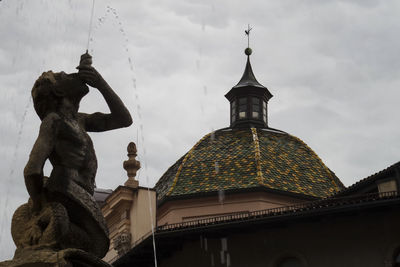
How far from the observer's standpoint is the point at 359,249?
2214 centimetres

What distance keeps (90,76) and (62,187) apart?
0.96 metres

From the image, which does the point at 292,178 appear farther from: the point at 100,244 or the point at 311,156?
the point at 100,244

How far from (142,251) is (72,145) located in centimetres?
1846

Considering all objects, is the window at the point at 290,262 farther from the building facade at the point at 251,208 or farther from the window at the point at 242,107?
the window at the point at 242,107

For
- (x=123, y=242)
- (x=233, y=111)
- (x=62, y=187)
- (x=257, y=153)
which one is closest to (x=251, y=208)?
(x=257, y=153)

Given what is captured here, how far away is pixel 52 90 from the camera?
255 inches

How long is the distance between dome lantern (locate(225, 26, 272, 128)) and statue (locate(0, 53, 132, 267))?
104ft

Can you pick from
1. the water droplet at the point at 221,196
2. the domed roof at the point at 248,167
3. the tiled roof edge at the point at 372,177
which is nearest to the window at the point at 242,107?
the domed roof at the point at 248,167

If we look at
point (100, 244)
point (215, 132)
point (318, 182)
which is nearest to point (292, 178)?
point (318, 182)

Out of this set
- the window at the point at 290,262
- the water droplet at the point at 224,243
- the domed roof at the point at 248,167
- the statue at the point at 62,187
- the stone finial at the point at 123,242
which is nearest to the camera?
the statue at the point at 62,187

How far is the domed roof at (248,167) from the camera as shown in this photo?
32406 mm

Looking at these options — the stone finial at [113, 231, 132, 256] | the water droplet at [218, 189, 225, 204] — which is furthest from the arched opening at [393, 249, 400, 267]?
the stone finial at [113, 231, 132, 256]

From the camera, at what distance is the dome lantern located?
38.4 m

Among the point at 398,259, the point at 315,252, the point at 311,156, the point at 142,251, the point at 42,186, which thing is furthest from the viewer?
the point at 311,156
